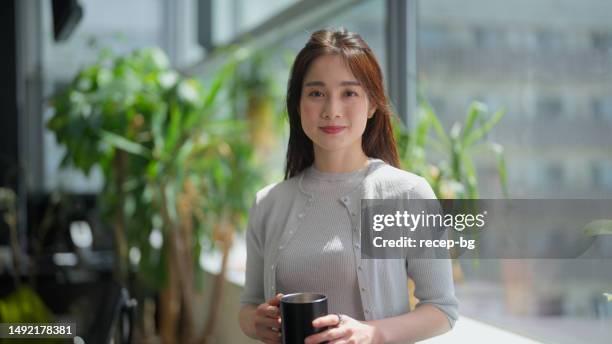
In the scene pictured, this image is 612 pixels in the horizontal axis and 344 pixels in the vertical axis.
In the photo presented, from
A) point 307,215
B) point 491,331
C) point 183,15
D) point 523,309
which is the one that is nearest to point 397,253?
point 307,215

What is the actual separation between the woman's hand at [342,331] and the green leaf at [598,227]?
0.33 m

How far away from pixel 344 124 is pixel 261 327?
31cm

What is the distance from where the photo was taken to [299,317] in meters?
0.87

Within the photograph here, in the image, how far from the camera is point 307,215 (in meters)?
0.97

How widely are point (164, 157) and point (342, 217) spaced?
7.02 ft

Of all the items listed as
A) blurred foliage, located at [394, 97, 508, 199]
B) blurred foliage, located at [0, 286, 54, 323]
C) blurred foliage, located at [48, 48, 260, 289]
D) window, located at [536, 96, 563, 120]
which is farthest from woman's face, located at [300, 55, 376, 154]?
blurred foliage, located at [48, 48, 260, 289]

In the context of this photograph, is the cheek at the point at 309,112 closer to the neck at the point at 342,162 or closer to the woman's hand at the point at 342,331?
the neck at the point at 342,162

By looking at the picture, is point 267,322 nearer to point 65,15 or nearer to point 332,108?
point 332,108

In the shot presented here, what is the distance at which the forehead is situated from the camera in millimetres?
958


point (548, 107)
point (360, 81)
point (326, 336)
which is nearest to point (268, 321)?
point (326, 336)

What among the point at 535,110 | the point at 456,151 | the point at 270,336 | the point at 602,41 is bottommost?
the point at 270,336

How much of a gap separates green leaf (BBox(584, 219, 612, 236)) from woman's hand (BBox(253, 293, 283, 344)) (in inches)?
17.3

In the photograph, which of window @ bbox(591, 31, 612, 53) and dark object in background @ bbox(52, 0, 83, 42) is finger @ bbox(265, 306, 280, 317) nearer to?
window @ bbox(591, 31, 612, 53)

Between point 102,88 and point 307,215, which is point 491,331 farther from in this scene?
point 102,88
